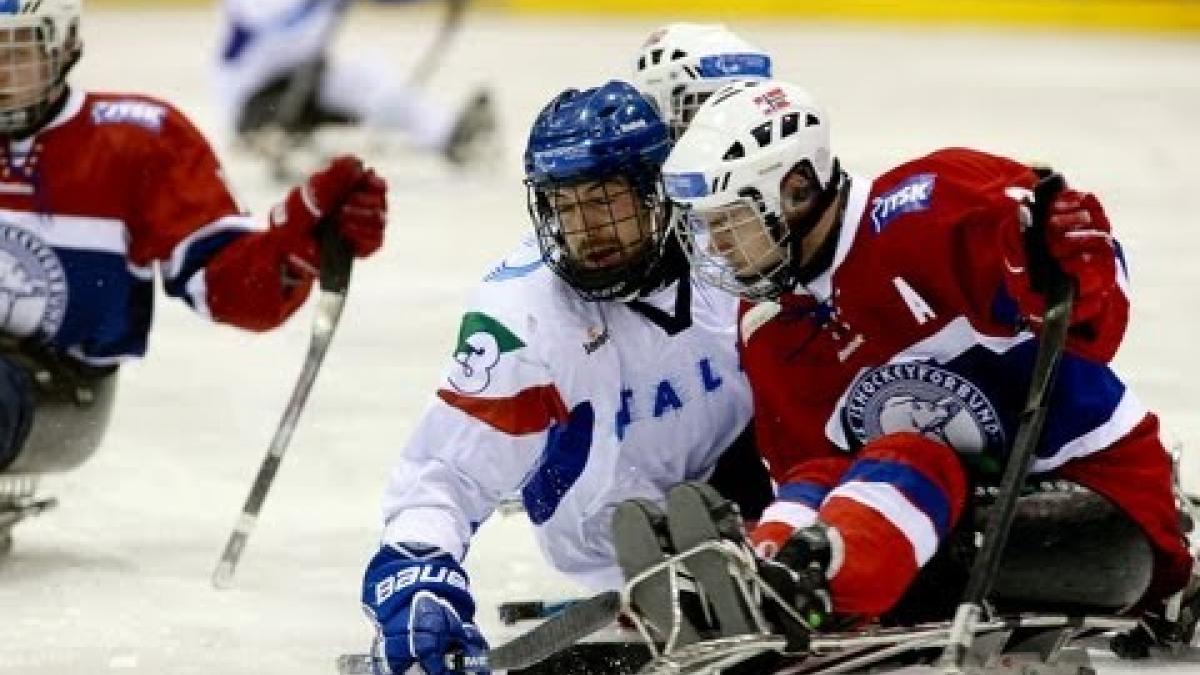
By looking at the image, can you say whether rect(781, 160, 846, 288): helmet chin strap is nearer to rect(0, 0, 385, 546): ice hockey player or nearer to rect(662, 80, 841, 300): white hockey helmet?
rect(662, 80, 841, 300): white hockey helmet

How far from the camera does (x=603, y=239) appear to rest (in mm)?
3271

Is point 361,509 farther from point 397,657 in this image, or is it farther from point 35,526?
point 397,657

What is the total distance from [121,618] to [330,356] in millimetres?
2070

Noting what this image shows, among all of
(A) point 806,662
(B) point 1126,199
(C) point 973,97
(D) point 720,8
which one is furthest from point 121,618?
(D) point 720,8

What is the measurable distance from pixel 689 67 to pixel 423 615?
51.4 inches

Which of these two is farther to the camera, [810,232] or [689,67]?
[689,67]

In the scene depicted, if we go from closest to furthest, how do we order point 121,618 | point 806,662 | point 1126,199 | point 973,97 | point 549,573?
point 806,662 → point 121,618 → point 549,573 → point 1126,199 → point 973,97

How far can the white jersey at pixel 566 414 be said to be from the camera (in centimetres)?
323

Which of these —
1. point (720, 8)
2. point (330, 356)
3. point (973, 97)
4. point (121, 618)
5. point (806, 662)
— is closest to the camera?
point (806, 662)

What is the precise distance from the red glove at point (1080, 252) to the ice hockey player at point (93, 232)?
1.33 metres

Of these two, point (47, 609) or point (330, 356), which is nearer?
point (47, 609)

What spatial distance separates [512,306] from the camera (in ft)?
10.8

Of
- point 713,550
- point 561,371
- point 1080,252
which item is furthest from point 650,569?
point 1080,252

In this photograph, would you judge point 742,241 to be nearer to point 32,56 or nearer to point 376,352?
point 32,56
